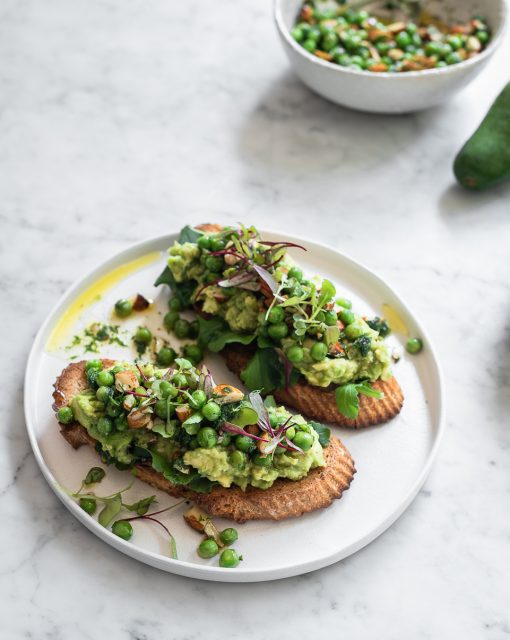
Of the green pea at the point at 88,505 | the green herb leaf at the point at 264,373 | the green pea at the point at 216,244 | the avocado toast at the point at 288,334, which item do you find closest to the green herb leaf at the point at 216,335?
the avocado toast at the point at 288,334

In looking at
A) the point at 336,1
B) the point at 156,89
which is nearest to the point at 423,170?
the point at 336,1

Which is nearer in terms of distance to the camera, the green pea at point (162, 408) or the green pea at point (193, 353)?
the green pea at point (162, 408)

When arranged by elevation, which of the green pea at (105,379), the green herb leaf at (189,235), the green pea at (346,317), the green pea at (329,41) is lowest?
the green pea at (105,379)

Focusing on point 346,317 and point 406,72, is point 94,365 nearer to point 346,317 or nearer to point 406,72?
point 346,317

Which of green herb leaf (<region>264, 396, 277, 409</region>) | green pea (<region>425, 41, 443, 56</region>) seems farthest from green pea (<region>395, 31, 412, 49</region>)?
green herb leaf (<region>264, 396, 277, 409</region>)

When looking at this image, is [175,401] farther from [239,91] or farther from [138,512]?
[239,91]

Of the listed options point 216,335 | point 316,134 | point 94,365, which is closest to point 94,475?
point 94,365

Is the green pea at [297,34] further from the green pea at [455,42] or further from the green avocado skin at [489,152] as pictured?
the green avocado skin at [489,152]
